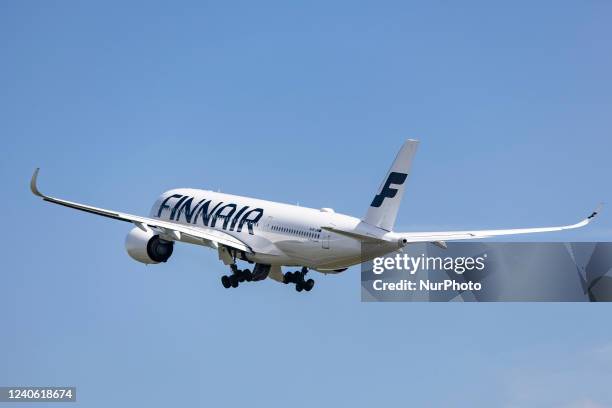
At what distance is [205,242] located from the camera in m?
93.6

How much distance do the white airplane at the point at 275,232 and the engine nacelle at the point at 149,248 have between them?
0.05 metres

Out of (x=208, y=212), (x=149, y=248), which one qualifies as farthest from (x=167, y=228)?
(x=208, y=212)

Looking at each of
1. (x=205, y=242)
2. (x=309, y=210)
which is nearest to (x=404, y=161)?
(x=309, y=210)

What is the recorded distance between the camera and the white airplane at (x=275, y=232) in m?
85.9

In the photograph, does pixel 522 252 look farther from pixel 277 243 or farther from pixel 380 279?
pixel 277 243

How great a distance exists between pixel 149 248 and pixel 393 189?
56.1ft

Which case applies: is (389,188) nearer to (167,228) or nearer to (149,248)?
(167,228)

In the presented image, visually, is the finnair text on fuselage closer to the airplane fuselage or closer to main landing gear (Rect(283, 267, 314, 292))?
the airplane fuselage

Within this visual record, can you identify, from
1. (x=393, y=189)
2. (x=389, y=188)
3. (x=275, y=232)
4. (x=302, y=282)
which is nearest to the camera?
(x=393, y=189)

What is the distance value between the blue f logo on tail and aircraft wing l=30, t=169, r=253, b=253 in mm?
9935

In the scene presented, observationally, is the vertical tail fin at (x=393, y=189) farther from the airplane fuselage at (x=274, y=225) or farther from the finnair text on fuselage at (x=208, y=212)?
the finnair text on fuselage at (x=208, y=212)

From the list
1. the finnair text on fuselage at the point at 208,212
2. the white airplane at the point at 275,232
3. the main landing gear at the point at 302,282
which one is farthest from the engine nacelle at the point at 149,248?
the main landing gear at the point at 302,282

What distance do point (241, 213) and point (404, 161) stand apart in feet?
43.4

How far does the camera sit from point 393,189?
85.8 m
